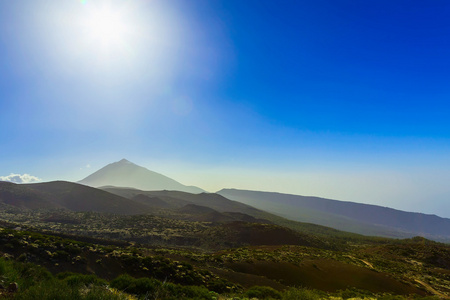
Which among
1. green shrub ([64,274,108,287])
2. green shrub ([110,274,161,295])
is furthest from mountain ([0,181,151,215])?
green shrub ([64,274,108,287])

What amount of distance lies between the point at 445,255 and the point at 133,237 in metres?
66.1

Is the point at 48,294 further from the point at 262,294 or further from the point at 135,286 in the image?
the point at 262,294

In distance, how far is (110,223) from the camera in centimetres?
5481

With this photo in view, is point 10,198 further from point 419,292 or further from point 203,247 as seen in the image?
point 419,292

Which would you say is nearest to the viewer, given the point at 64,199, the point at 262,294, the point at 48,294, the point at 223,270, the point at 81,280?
the point at 48,294

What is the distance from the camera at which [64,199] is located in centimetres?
Answer: 8856

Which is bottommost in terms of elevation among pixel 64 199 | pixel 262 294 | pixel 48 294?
pixel 64 199

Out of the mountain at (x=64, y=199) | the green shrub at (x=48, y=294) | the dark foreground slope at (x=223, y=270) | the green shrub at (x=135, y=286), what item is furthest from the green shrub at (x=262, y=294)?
the mountain at (x=64, y=199)

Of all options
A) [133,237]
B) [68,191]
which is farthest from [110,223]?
[68,191]

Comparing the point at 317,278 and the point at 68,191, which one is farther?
the point at 68,191

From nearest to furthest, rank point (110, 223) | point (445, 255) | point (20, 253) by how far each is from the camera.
Answer: point (20, 253)
point (445, 255)
point (110, 223)

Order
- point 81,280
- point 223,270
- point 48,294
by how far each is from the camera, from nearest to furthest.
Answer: point 48,294 → point 81,280 → point 223,270

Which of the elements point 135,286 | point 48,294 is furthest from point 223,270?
point 48,294

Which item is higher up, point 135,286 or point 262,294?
point 135,286
